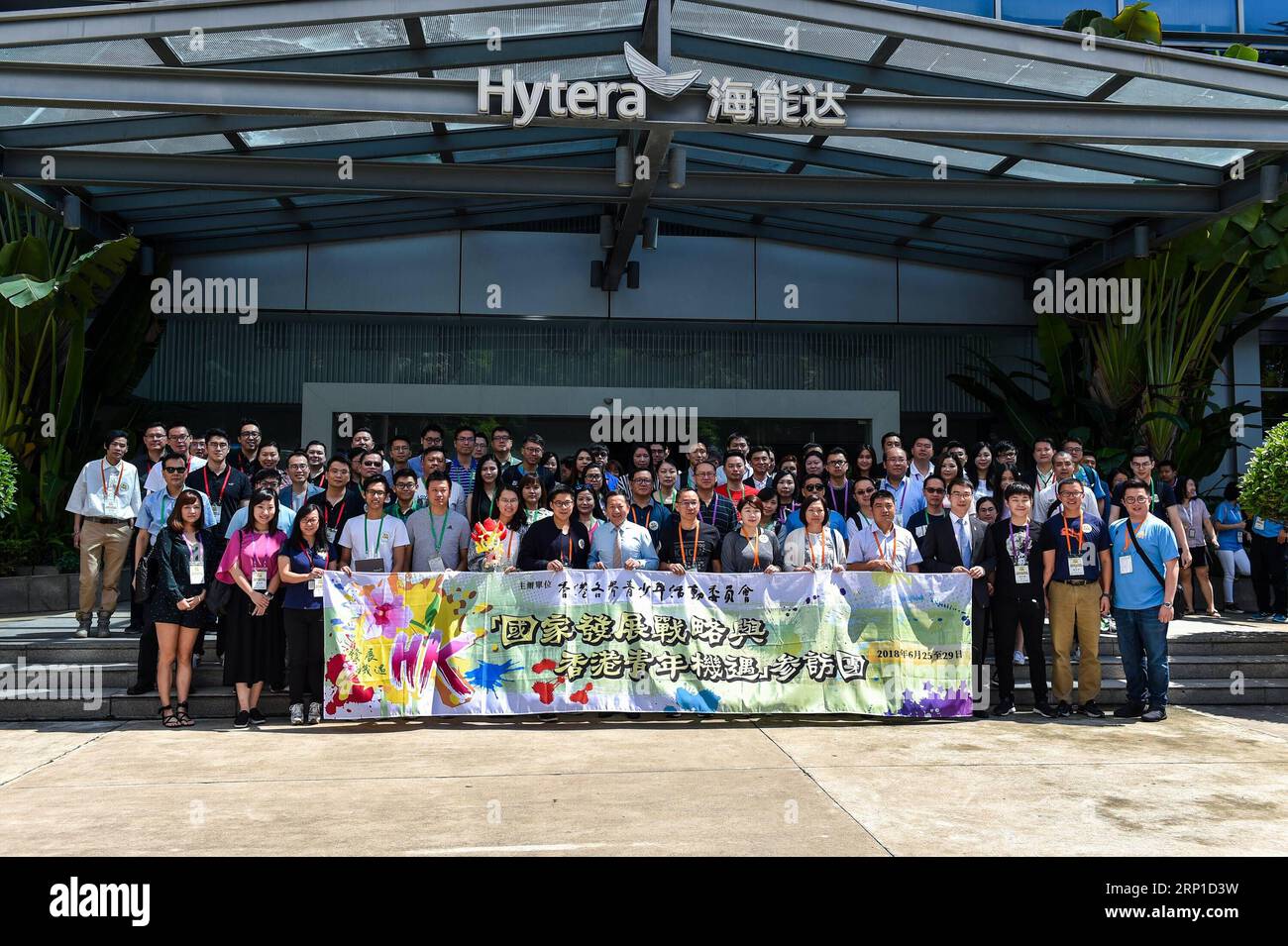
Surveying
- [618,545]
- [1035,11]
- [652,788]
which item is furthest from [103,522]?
[1035,11]

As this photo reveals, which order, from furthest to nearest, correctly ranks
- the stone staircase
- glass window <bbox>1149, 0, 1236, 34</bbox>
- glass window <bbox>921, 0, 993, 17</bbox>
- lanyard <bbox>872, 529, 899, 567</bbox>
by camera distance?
→ glass window <bbox>1149, 0, 1236, 34</bbox>, glass window <bbox>921, 0, 993, 17</bbox>, lanyard <bbox>872, 529, 899, 567</bbox>, the stone staircase

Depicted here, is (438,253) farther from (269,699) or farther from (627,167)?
(269,699)

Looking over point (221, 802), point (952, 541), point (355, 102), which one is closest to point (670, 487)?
point (952, 541)

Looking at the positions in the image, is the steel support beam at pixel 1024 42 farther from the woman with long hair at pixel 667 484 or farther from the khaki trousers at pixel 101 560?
the khaki trousers at pixel 101 560

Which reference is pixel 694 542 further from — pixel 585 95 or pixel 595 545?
pixel 585 95

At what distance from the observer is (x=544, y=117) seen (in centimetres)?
855

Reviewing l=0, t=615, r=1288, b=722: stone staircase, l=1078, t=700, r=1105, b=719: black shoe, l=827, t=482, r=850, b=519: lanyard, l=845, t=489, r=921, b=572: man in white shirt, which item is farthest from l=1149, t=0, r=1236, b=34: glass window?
l=1078, t=700, r=1105, b=719: black shoe

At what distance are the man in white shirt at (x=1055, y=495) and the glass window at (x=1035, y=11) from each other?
977 centimetres

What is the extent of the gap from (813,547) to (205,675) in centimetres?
509

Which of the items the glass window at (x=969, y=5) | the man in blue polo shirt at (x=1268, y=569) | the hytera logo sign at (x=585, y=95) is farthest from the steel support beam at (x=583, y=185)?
the glass window at (x=969, y=5)

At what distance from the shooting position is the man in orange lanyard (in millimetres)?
8164

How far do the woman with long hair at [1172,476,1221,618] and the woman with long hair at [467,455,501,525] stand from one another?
8.24 m

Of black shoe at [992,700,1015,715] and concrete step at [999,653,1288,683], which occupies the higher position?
concrete step at [999,653,1288,683]

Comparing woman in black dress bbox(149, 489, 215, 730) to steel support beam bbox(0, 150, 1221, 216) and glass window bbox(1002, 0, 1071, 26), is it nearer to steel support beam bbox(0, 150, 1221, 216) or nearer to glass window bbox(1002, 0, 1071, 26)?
steel support beam bbox(0, 150, 1221, 216)
